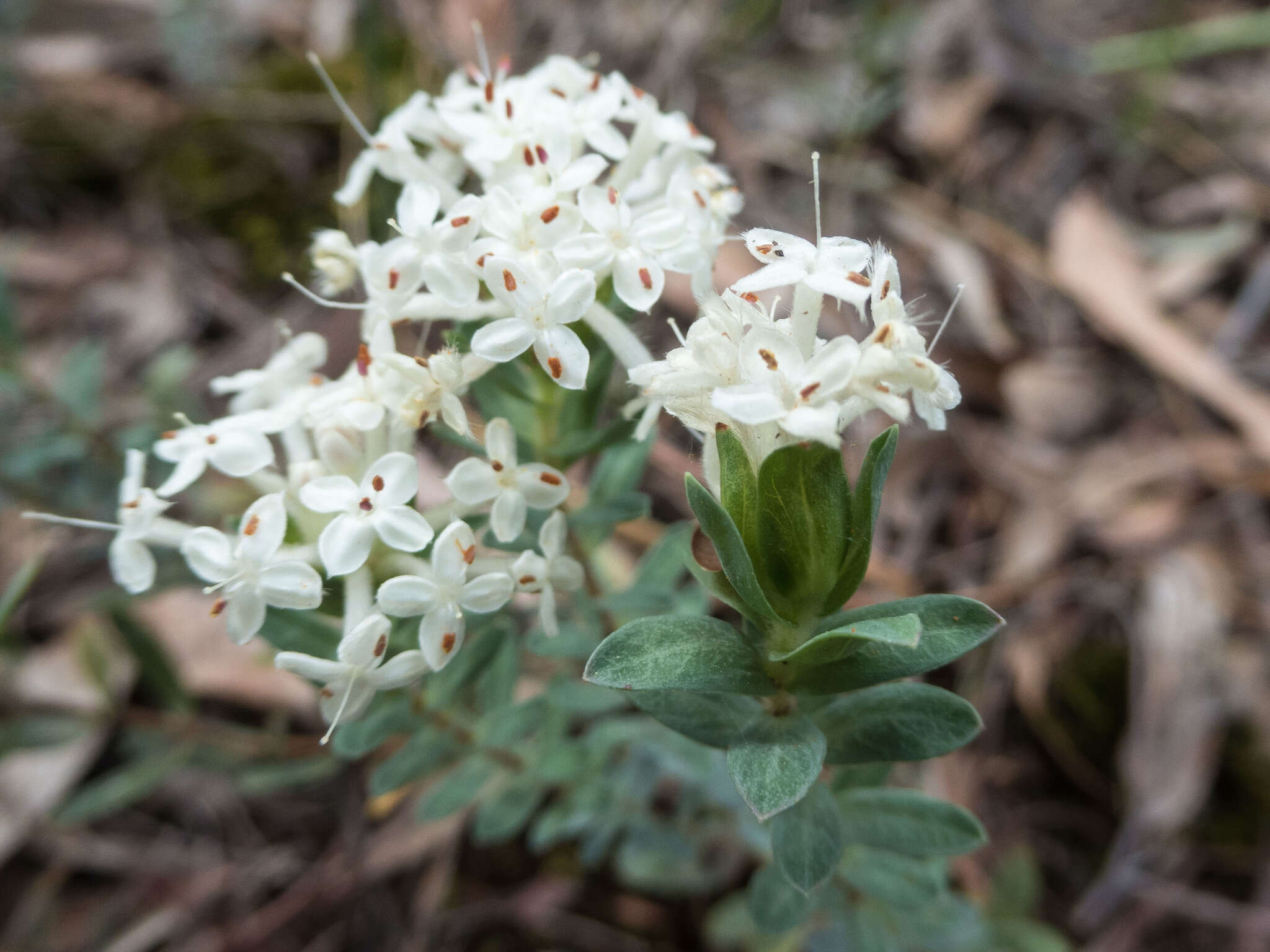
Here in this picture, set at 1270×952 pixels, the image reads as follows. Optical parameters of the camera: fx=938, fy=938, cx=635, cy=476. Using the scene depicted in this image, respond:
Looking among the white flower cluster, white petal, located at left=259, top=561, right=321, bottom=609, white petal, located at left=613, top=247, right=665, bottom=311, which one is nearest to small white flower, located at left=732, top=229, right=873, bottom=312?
the white flower cluster

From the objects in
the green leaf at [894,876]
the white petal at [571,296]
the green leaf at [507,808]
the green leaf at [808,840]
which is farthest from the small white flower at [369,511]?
the green leaf at [894,876]

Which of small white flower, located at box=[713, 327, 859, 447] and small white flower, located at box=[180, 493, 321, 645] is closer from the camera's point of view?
small white flower, located at box=[713, 327, 859, 447]

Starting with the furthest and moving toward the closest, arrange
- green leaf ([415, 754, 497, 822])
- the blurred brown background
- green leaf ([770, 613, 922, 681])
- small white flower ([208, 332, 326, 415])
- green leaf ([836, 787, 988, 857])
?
the blurred brown background
green leaf ([415, 754, 497, 822])
small white flower ([208, 332, 326, 415])
green leaf ([836, 787, 988, 857])
green leaf ([770, 613, 922, 681])

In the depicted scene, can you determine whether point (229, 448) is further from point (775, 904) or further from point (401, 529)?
point (775, 904)

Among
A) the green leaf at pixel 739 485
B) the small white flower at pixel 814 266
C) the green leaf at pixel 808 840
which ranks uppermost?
the small white flower at pixel 814 266

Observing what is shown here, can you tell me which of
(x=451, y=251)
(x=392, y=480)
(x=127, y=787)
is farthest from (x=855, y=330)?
(x=127, y=787)

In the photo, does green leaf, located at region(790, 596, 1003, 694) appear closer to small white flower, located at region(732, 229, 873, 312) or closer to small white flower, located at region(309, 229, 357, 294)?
small white flower, located at region(732, 229, 873, 312)

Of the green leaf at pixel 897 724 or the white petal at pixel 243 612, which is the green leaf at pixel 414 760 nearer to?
the white petal at pixel 243 612

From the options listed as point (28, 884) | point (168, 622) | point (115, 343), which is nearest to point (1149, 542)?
point (168, 622)
